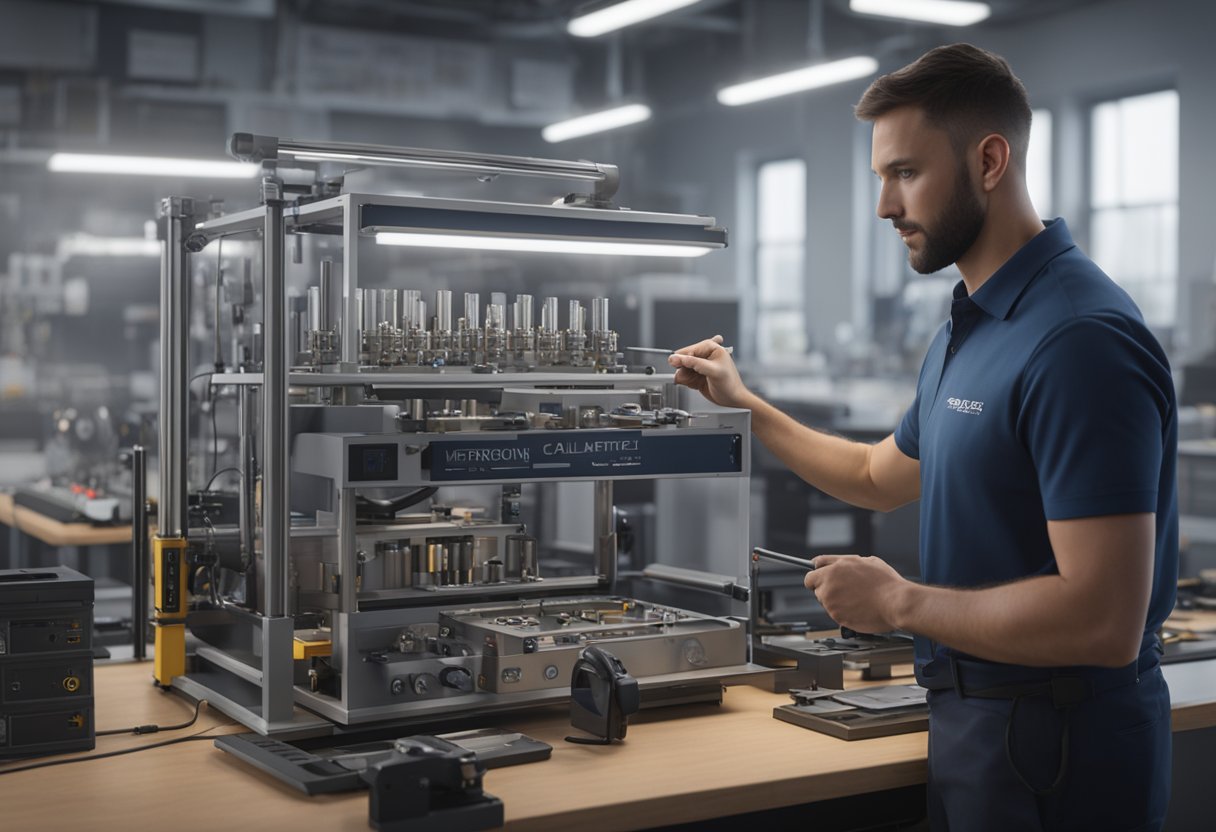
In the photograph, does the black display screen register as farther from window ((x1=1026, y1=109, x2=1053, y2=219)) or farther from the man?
window ((x1=1026, y1=109, x2=1053, y2=219))

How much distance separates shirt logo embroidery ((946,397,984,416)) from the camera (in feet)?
5.89

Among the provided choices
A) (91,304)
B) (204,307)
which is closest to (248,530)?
(204,307)

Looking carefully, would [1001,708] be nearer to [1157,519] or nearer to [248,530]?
[1157,519]

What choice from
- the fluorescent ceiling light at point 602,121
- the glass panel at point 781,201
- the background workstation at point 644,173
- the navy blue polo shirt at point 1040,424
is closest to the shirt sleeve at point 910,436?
the navy blue polo shirt at point 1040,424

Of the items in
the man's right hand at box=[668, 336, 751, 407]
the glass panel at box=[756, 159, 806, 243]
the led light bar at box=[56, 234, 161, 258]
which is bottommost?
the man's right hand at box=[668, 336, 751, 407]

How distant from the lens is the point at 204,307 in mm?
5844

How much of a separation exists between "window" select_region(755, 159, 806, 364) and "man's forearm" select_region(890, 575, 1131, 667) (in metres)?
9.66

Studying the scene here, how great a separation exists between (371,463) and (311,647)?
342mm

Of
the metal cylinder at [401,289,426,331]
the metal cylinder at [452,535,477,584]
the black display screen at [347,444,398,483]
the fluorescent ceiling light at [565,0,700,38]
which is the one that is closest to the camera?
the black display screen at [347,444,398,483]

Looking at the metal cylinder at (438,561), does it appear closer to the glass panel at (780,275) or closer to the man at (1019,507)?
the man at (1019,507)

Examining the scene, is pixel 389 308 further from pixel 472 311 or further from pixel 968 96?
pixel 968 96

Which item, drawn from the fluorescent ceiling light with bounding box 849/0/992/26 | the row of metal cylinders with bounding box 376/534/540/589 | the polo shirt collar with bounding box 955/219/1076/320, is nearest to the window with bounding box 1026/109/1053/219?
the fluorescent ceiling light with bounding box 849/0/992/26

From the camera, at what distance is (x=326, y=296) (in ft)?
7.84

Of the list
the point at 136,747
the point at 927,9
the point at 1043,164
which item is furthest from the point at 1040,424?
the point at 1043,164
